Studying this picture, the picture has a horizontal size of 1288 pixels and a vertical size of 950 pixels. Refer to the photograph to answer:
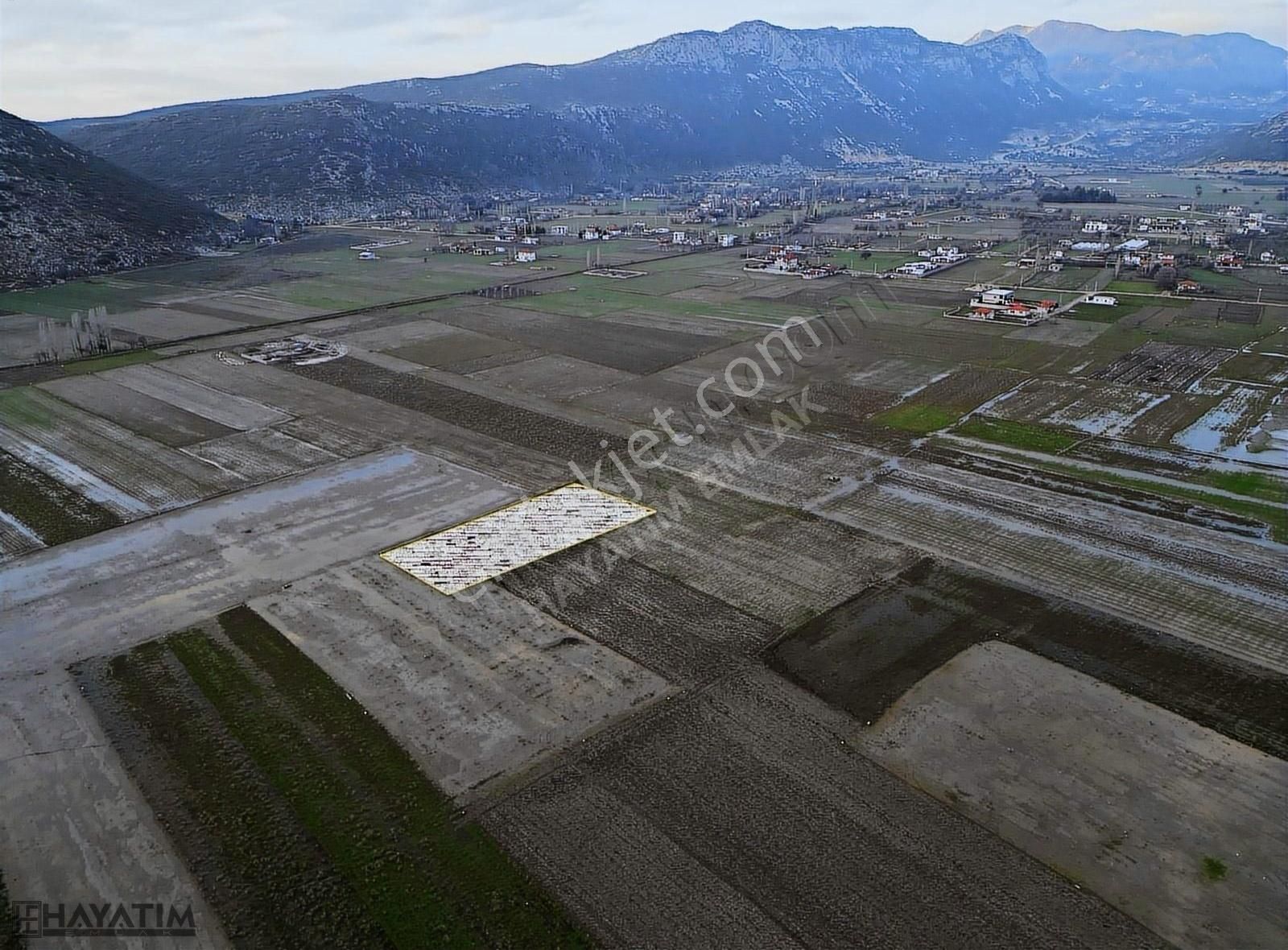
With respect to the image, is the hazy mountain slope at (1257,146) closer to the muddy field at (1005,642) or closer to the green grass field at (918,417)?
the green grass field at (918,417)

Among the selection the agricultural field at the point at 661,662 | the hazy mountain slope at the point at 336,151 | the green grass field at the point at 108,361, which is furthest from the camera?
the hazy mountain slope at the point at 336,151

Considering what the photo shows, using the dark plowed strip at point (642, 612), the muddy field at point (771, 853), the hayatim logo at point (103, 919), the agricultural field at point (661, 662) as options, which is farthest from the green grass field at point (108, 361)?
the muddy field at point (771, 853)

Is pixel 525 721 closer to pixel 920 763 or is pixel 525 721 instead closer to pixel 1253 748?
pixel 920 763

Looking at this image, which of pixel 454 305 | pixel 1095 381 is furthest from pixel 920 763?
pixel 454 305

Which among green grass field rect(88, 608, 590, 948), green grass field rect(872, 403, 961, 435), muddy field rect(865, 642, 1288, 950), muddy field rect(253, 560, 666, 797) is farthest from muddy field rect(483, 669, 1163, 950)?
green grass field rect(872, 403, 961, 435)

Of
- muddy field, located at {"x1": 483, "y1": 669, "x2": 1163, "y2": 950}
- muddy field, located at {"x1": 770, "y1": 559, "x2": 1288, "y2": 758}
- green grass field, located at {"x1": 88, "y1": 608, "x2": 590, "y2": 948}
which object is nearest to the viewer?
muddy field, located at {"x1": 483, "y1": 669, "x2": 1163, "y2": 950}

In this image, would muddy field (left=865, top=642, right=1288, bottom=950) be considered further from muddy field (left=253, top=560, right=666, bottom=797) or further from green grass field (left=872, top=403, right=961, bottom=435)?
green grass field (left=872, top=403, right=961, bottom=435)
